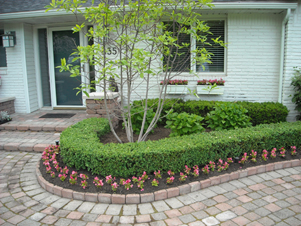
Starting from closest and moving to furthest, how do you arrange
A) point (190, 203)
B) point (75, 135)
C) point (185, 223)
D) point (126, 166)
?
point (185, 223) → point (190, 203) → point (126, 166) → point (75, 135)

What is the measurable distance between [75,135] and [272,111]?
409cm

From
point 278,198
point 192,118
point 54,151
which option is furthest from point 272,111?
point 54,151

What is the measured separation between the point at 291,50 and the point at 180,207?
4904 mm

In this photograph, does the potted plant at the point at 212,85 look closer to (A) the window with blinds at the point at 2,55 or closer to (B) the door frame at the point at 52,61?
(B) the door frame at the point at 52,61

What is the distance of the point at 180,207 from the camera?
3.11 m

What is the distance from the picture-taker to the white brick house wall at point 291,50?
6000 millimetres

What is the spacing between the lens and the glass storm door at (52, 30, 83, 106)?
7.41m

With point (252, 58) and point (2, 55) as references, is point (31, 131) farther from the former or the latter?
point (252, 58)

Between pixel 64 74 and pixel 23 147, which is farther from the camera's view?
pixel 64 74

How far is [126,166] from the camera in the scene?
348cm

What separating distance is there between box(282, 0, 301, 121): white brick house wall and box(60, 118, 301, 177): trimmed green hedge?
6.32 feet

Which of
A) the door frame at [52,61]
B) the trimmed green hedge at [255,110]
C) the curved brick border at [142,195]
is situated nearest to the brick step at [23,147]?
the curved brick border at [142,195]

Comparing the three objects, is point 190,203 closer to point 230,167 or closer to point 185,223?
point 185,223

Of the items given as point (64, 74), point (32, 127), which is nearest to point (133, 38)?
point (32, 127)
